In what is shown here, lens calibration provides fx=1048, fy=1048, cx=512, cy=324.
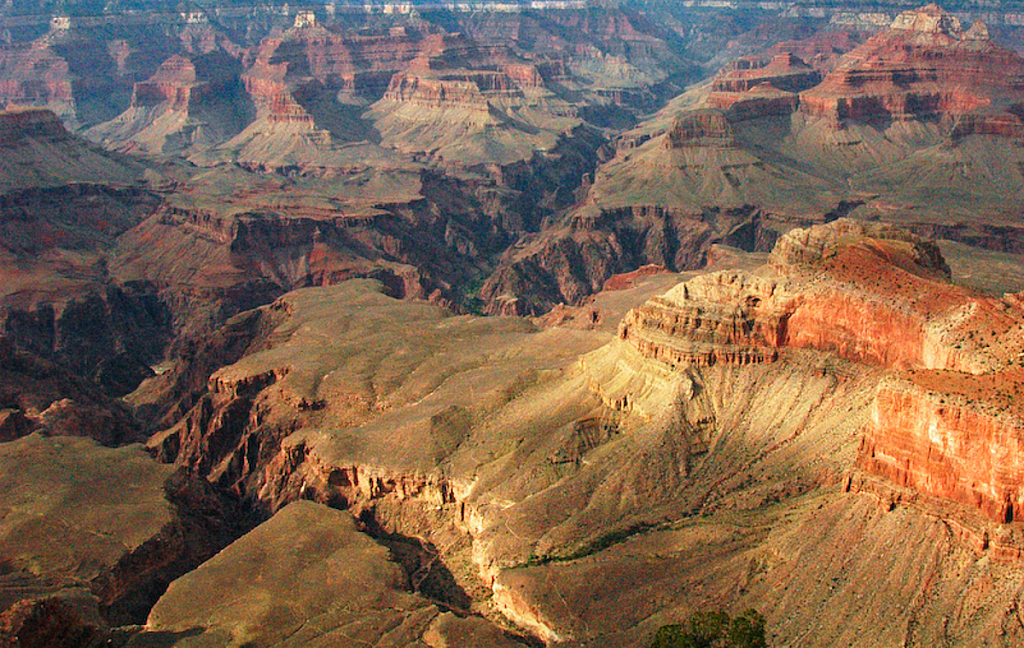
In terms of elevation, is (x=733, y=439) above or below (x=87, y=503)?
above

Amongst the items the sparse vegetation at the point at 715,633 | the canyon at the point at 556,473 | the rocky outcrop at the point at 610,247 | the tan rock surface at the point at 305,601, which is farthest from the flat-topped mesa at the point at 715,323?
the rocky outcrop at the point at 610,247

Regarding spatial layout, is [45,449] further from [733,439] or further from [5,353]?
[733,439]

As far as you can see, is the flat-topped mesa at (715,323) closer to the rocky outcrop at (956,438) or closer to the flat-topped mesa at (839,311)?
the flat-topped mesa at (839,311)

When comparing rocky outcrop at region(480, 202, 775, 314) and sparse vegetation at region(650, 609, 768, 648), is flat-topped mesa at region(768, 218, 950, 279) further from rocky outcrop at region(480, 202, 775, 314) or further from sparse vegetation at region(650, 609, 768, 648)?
rocky outcrop at region(480, 202, 775, 314)

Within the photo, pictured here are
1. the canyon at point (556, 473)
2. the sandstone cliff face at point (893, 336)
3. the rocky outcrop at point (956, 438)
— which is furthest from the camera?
the canyon at point (556, 473)

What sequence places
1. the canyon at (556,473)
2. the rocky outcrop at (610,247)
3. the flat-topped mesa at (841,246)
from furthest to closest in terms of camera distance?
the rocky outcrop at (610,247) < the flat-topped mesa at (841,246) < the canyon at (556,473)

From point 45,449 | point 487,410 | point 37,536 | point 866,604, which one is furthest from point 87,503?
point 866,604

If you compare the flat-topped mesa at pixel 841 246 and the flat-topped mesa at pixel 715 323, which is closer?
the flat-topped mesa at pixel 715 323

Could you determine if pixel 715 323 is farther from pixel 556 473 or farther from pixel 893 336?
pixel 556 473
